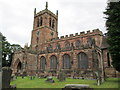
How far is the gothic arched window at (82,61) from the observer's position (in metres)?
24.2

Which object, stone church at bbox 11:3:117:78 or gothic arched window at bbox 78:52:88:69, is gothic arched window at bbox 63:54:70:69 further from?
gothic arched window at bbox 78:52:88:69

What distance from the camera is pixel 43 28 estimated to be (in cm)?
4066

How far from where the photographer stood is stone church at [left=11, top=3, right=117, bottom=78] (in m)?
24.0

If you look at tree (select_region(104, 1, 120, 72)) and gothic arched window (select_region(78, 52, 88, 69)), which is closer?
tree (select_region(104, 1, 120, 72))

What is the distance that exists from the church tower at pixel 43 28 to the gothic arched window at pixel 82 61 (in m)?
17.4

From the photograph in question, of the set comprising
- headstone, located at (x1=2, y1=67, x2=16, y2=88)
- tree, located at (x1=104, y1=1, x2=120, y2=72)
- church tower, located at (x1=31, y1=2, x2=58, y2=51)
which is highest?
church tower, located at (x1=31, y1=2, x2=58, y2=51)

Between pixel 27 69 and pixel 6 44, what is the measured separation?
14982 millimetres

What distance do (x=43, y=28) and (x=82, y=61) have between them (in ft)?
69.3

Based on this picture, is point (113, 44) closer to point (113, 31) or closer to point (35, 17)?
point (113, 31)

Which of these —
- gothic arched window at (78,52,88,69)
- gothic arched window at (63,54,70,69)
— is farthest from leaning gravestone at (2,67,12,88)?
gothic arched window at (63,54,70,69)

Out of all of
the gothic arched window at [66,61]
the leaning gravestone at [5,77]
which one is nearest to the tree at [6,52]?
→ the gothic arched window at [66,61]

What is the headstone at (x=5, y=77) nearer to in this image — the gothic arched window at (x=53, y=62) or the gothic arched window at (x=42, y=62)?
the gothic arched window at (x=53, y=62)

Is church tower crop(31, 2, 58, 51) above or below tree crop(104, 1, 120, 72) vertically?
above

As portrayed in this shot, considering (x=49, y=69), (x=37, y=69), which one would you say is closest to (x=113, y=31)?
(x=49, y=69)
